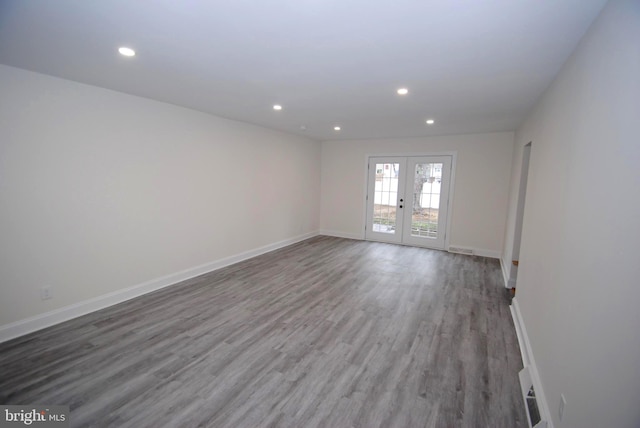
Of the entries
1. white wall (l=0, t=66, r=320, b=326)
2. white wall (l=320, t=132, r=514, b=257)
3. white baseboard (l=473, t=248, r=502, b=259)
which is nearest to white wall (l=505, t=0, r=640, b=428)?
white wall (l=320, t=132, r=514, b=257)

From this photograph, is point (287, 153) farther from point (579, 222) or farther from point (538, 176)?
point (579, 222)

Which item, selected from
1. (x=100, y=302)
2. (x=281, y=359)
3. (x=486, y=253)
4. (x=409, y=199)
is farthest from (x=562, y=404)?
(x=409, y=199)

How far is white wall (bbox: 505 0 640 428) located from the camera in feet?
3.55

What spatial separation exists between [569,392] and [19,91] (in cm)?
461

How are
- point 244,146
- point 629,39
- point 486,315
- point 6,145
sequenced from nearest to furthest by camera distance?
point 629,39 < point 6,145 < point 486,315 < point 244,146

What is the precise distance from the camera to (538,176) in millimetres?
2795

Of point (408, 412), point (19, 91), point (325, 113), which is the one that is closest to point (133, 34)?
point (19, 91)

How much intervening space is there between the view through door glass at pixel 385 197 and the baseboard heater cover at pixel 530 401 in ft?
15.2

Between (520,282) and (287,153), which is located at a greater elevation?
(287,153)

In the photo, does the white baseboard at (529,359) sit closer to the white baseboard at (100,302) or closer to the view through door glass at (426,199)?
the view through door glass at (426,199)

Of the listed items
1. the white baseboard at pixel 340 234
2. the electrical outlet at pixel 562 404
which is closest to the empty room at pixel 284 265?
the electrical outlet at pixel 562 404

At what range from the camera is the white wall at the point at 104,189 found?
8.63ft

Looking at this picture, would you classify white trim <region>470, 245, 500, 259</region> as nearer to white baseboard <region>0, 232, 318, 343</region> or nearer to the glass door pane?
the glass door pane

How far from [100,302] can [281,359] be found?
231 centimetres
